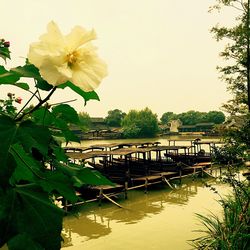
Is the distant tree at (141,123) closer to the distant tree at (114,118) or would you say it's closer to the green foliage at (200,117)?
the distant tree at (114,118)

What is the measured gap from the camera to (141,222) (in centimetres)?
1238

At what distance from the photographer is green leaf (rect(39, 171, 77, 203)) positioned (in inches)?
30.2

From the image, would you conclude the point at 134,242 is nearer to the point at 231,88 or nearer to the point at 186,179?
the point at 231,88

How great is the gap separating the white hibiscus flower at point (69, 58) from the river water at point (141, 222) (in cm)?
857

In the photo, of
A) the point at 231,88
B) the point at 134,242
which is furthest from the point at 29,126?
the point at 231,88

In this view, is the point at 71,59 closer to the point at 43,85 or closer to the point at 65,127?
the point at 43,85

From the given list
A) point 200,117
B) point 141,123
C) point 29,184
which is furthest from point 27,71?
point 200,117

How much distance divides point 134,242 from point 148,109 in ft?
278

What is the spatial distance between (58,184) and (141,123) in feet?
282

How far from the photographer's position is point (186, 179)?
2159 centimetres

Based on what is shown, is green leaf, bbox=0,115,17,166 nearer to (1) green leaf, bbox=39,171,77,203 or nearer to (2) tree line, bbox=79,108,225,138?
(1) green leaf, bbox=39,171,77,203

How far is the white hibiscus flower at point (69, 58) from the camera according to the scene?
68 cm

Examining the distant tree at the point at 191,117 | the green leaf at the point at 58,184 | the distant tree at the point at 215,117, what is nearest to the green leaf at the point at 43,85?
the green leaf at the point at 58,184

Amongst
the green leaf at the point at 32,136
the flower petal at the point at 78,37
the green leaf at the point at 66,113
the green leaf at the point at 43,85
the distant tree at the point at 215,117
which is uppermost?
the distant tree at the point at 215,117
